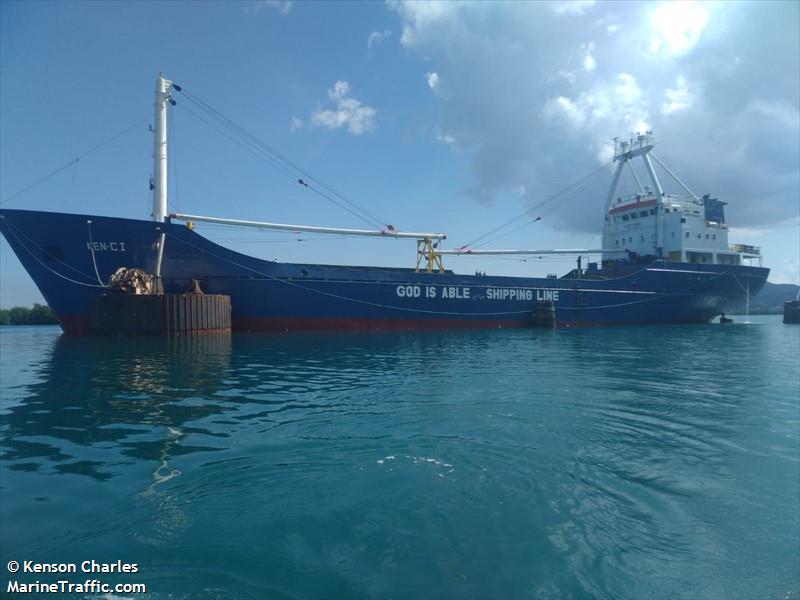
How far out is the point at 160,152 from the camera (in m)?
19.9

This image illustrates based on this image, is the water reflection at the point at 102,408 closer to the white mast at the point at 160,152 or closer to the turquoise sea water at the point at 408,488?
the turquoise sea water at the point at 408,488

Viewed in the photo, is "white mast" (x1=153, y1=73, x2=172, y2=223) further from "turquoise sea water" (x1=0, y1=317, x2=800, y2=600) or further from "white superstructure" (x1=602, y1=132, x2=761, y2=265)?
"white superstructure" (x1=602, y1=132, x2=761, y2=265)

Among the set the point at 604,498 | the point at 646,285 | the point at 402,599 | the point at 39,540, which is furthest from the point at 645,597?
the point at 646,285

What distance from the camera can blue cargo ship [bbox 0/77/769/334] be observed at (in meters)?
18.1

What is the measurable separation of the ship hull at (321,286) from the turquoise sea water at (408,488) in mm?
11371

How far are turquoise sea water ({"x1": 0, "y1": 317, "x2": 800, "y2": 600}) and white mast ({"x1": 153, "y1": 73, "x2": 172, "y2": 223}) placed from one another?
41.3 ft

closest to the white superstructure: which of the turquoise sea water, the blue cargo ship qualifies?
the blue cargo ship

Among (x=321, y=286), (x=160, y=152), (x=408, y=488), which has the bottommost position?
(x=408, y=488)

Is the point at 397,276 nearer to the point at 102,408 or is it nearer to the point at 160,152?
the point at 160,152

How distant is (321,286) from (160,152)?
9.25 m

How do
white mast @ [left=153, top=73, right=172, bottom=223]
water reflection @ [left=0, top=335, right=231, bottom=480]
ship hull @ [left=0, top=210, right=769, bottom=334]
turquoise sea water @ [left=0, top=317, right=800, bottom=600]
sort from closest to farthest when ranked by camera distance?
turquoise sea water @ [left=0, top=317, right=800, bottom=600]
water reflection @ [left=0, top=335, right=231, bottom=480]
ship hull @ [left=0, top=210, right=769, bottom=334]
white mast @ [left=153, top=73, right=172, bottom=223]

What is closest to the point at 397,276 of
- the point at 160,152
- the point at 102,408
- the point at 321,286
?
the point at 321,286

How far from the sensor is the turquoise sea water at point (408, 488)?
275 cm

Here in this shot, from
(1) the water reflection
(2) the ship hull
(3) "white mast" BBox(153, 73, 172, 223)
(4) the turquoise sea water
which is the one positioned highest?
(3) "white mast" BBox(153, 73, 172, 223)
